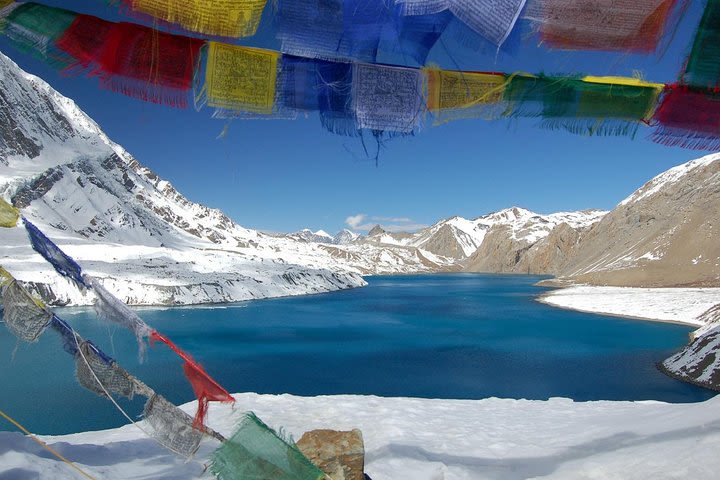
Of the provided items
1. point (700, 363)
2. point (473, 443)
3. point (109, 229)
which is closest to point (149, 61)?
point (473, 443)

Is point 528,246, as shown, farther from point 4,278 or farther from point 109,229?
point 4,278

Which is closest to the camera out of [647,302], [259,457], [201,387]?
[259,457]

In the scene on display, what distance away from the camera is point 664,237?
205ft

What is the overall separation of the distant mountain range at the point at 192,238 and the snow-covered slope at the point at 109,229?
0.82 feet

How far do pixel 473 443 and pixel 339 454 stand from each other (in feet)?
9.08

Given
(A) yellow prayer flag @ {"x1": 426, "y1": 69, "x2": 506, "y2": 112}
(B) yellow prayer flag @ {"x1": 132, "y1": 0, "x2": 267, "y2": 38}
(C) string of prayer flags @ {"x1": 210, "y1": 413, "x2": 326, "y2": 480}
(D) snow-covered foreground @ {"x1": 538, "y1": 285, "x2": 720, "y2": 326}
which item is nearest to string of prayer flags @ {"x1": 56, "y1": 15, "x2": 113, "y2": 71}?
(B) yellow prayer flag @ {"x1": 132, "y1": 0, "x2": 267, "y2": 38}

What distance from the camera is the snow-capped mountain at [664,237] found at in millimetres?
54562

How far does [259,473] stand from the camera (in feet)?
9.34

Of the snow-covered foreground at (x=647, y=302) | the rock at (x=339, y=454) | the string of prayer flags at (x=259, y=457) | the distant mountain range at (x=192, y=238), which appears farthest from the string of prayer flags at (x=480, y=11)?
the snow-covered foreground at (x=647, y=302)

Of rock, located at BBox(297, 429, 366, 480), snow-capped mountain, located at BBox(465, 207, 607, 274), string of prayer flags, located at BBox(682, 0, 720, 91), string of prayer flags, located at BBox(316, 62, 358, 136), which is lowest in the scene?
rock, located at BBox(297, 429, 366, 480)

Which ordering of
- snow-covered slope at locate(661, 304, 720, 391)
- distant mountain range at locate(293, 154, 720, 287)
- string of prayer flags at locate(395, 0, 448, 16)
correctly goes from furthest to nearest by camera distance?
distant mountain range at locate(293, 154, 720, 287) → snow-covered slope at locate(661, 304, 720, 391) → string of prayer flags at locate(395, 0, 448, 16)

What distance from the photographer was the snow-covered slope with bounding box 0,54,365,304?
1848 inches

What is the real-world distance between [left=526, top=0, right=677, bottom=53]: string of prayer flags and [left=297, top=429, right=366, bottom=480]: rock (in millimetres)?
4884

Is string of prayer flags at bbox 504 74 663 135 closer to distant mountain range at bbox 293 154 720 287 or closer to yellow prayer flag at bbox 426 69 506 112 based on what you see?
yellow prayer flag at bbox 426 69 506 112
